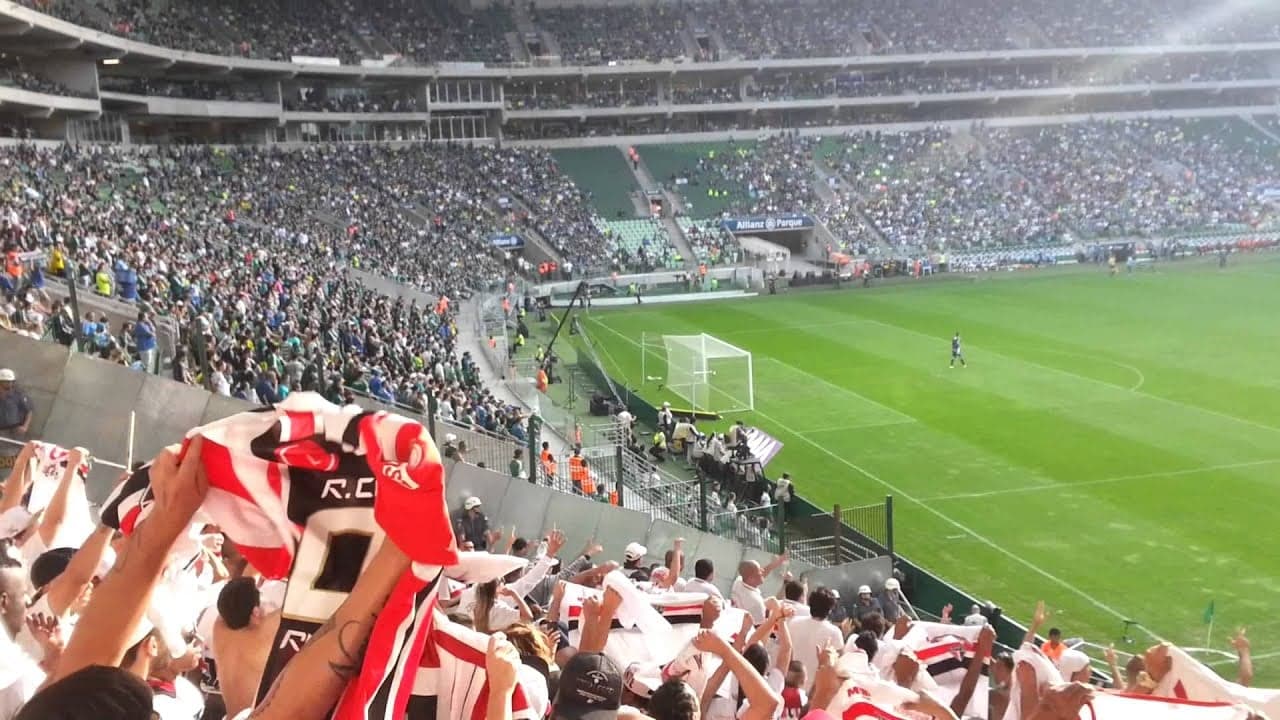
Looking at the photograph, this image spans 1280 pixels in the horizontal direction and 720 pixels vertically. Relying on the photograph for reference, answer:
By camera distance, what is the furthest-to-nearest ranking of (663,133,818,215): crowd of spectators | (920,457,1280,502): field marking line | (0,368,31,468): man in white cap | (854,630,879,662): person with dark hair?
(663,133,818,215): crowd of spectators
(920,457,1280,502): field marking line
(0,368,31,468): man in white cap
(854,630,879,662): person with dark hair

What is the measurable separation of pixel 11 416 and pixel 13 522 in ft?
25.0

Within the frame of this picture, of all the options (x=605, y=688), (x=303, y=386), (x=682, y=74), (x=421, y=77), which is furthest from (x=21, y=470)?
(x=682, y=74)

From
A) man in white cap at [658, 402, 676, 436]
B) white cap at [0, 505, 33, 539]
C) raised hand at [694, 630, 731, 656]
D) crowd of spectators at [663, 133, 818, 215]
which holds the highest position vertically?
crowd of spectators at [663, 133, 818, 215]

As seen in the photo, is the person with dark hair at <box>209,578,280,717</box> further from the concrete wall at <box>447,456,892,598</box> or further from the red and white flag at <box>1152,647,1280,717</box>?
the concrete wall at <box>447,456,892,598</box>

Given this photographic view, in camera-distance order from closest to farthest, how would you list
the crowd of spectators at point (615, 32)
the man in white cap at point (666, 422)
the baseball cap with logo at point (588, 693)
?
the baseball cap with logo at point (588, 693) < the man in white cap at point (666, 422) < the crowd of spectators at point (615, 32)

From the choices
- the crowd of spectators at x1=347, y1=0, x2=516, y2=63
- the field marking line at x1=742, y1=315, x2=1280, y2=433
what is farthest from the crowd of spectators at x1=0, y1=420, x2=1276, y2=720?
the crowd of spectators at x1=347, y1=0, x2=516, y2=63

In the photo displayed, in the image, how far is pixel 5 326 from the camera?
13656 mm

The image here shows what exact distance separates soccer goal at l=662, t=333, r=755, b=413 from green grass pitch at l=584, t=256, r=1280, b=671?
65cm

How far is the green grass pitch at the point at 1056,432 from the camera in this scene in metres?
15.9

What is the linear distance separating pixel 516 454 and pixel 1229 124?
70.7 metres

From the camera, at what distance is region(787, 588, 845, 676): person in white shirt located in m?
A: 6.78

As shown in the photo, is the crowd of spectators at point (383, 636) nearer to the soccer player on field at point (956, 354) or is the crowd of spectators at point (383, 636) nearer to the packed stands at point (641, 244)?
the soccer player on field at point (956, 354)

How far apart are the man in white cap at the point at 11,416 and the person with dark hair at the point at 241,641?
31.8 ft

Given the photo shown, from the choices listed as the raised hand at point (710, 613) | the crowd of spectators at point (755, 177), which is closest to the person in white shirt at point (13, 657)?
the raised hand at point (710, 613)
